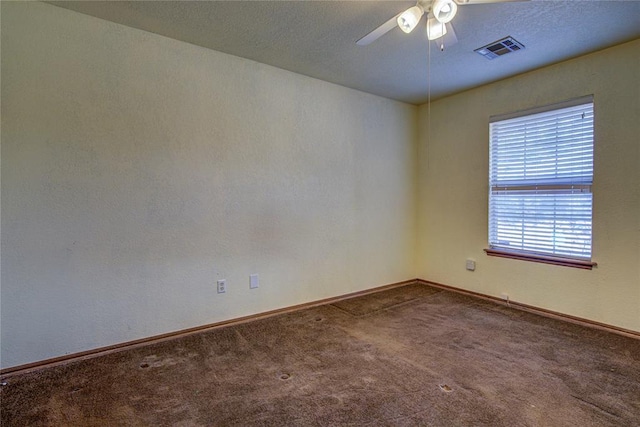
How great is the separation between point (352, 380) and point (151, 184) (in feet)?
6.85

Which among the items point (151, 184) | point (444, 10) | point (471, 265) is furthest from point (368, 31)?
point (471, 265)

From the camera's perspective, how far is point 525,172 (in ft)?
10.9

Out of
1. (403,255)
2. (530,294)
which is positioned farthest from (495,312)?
(403,255)

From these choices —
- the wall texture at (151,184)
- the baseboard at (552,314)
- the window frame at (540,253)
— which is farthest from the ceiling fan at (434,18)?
the baseboard at (552,314)

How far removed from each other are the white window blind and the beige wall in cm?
9

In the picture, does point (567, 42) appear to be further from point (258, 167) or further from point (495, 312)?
point (258, 167)

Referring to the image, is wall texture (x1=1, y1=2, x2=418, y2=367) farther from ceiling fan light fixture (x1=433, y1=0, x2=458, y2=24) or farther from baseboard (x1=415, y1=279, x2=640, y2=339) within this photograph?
ceiling fan light fixture (x1=433, y1=0, x2=458, y2=24)

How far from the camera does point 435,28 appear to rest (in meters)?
1.96

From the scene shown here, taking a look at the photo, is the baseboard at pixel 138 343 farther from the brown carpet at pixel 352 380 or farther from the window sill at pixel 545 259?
the window sill at pixel 545 259

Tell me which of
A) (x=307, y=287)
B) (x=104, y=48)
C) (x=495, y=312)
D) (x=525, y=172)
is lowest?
(x=495, y=312)

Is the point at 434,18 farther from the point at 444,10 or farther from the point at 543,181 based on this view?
the point at 543,181

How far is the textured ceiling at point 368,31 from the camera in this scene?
2141mm

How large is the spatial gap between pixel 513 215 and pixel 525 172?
1.55 ft

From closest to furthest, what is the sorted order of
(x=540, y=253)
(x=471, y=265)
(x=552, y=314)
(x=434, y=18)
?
(x=434, y=18) < (x=552, y=314) < (x=540, y=253) < (x=471, y=265)
